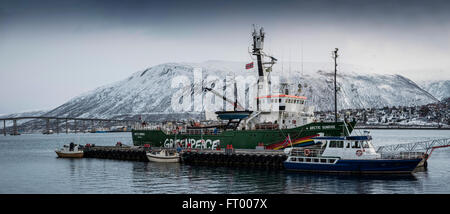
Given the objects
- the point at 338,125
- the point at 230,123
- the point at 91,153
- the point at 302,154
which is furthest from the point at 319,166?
the point at 91,153

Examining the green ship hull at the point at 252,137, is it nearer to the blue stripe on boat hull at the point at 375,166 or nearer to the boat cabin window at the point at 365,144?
the boat cabin window at the point at 365,144

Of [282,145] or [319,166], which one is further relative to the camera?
[282,145]

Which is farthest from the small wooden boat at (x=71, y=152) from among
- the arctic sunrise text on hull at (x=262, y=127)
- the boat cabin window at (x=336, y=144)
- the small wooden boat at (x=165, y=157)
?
the boat cabin window at (x=336, y=144)

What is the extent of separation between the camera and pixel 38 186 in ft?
120

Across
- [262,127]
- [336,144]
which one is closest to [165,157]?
[262,127]

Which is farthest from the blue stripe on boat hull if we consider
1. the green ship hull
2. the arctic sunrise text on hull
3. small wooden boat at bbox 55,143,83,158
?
small wooden boat at bbox 55,143,83,158

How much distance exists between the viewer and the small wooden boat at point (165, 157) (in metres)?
50.4

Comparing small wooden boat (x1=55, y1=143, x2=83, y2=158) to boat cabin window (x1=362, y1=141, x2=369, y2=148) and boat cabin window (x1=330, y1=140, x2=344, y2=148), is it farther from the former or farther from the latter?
boat cabin window (x1=362, y1=141, x2=369, y2=148)

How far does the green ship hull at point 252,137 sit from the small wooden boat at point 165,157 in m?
4.12

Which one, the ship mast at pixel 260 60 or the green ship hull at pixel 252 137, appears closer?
the green ship hull at pixel 252 137

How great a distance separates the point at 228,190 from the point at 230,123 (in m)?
23.3

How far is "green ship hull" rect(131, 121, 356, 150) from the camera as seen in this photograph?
143 feet

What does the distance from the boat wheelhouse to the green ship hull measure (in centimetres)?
195
